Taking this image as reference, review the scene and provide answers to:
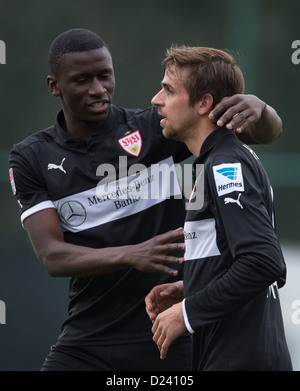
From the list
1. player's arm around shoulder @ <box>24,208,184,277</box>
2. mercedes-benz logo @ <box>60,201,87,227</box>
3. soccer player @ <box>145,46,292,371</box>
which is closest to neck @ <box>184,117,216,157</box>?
soccer player @ <box>145,46,292,371</box>

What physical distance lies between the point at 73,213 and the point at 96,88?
0.55 m

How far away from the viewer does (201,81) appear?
9.62ft

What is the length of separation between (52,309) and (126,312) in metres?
2.24

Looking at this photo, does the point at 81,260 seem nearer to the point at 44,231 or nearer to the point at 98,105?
the point at 44,231

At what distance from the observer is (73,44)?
3.49m

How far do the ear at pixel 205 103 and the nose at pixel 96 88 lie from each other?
63 centimetres

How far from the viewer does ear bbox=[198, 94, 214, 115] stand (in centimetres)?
291

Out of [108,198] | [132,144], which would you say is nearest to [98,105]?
[132,144]

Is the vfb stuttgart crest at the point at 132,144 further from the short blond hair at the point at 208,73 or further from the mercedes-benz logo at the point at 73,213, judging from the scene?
the short blond hair at the point at 208,73

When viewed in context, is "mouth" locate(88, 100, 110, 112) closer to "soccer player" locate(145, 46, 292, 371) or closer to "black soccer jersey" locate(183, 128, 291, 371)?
"soccer player" locate(145, 46, 292, 371)

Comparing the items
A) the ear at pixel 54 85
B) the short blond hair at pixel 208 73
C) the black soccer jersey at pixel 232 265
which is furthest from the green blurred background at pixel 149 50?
the black soccer jersey at pixel 232 265

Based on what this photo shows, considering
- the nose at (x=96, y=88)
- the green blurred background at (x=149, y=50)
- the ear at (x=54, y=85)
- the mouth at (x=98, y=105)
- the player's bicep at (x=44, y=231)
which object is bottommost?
the player's bicep at (x=44, y=231)

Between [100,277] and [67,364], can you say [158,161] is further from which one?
[67,364]

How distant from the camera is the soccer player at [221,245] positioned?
2.54 m
